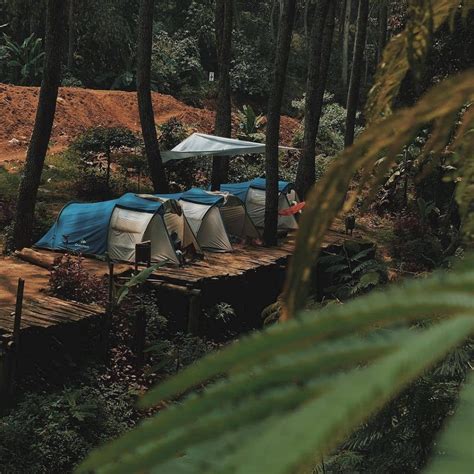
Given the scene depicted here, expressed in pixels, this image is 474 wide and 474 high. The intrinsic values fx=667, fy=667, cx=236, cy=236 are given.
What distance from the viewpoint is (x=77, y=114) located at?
24875 millimetres

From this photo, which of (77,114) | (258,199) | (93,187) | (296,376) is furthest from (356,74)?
(296,376)

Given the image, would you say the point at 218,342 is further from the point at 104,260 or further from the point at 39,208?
the point at 39,208

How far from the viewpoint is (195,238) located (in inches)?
480

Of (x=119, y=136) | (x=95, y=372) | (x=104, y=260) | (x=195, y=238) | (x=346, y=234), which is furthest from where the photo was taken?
(x=119, y=136)

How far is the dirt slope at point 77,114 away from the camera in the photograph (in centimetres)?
2172

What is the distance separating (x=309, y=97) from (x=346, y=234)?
3.36 metres

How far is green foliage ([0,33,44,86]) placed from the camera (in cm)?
2797

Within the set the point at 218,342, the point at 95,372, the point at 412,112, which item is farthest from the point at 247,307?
the point at 412,112

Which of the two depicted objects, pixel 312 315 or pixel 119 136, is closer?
pixel 312 315

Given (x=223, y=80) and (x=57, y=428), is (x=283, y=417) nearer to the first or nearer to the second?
(x=57, y=428)

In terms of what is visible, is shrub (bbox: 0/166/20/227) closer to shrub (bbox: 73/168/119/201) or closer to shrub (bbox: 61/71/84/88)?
shrub (bbox: 73/168/119/201)

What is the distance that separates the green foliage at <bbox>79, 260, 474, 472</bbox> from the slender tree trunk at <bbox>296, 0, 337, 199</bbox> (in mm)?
14612

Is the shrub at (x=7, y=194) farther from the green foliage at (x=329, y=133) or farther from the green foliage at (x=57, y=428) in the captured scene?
the green foliage at (x=329, y=133)

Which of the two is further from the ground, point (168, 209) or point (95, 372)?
point (168, 209)
